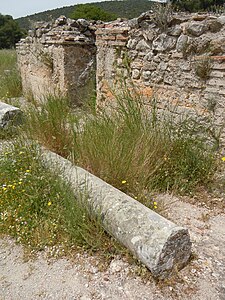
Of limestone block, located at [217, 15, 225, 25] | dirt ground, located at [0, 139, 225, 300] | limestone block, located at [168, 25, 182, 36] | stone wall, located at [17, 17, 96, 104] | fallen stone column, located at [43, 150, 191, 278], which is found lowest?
dirt ground, located at [0, 139, 225, 300]

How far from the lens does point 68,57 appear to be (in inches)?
265

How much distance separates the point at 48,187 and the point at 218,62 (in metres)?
2.44

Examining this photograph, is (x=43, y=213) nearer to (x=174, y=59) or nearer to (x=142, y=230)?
(x=142, y=230)

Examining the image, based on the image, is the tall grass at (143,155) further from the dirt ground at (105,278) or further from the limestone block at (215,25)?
the limestone block at (215,25)

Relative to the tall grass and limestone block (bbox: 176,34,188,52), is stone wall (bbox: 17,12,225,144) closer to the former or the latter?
limestone block (bbox: 176,34,188,52)

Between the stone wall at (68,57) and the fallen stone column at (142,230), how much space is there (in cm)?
448

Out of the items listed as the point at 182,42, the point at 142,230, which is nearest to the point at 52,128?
the point at 182,42

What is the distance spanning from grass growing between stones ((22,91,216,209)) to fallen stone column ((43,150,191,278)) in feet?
1.19

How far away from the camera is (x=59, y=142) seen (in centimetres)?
389

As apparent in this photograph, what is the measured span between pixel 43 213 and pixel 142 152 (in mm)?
1248

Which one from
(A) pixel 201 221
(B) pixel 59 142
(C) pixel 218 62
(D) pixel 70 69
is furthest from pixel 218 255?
(D) pixel 70 69

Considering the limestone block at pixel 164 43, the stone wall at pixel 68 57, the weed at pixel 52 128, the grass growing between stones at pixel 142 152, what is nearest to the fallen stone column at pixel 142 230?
→ the grass growing between stones at pixel 142 152

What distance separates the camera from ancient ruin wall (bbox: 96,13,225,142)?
335 cm

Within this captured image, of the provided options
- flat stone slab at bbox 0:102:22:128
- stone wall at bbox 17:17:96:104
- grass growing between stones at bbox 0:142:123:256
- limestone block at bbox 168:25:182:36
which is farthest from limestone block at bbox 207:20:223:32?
stone wall at bbox 17:17:96:104
